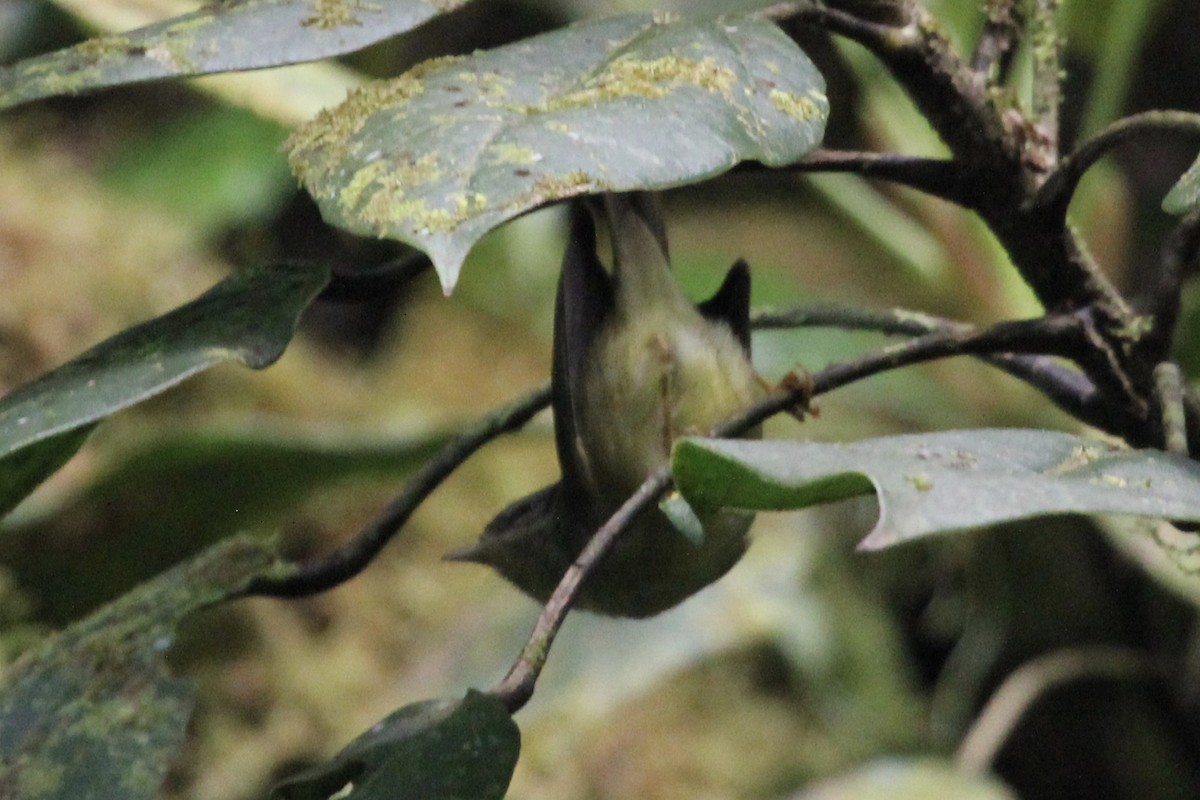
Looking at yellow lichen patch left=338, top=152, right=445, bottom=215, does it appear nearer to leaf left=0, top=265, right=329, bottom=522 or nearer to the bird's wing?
leaf left=0, top=265, right=329, bottom=522

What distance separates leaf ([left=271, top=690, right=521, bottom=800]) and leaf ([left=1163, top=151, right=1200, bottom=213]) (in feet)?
1.18

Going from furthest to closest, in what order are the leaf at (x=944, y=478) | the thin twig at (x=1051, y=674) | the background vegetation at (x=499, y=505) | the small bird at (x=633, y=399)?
the thin twig at (x=1051, y=674) < the background vegetation at (x=499, y=505) < the small bird at (x=633, y=399) < the leaf at (x=944, y=478)

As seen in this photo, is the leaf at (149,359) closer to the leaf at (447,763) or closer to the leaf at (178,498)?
the leaf at (447,763)

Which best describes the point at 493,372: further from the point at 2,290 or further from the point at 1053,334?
the point at 1053,334

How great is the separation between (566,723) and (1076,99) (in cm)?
202

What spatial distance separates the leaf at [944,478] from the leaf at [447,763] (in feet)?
0.48

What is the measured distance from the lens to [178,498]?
4.38 ft

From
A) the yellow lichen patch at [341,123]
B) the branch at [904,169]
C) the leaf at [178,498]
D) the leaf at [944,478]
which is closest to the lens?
the leaf at [944,478]

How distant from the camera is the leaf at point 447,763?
57 centimetres

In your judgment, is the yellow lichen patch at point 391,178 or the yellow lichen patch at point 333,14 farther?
the yellow lichen patch at point 333,14

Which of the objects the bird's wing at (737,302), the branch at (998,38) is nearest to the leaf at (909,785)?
the bird's wing at (737,302)

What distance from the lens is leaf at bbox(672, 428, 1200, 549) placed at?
16.7 inches

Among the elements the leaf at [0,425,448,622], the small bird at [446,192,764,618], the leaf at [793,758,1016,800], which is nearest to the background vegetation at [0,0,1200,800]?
the leaf at [0,425,448,622]

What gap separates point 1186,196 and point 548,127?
262mm
